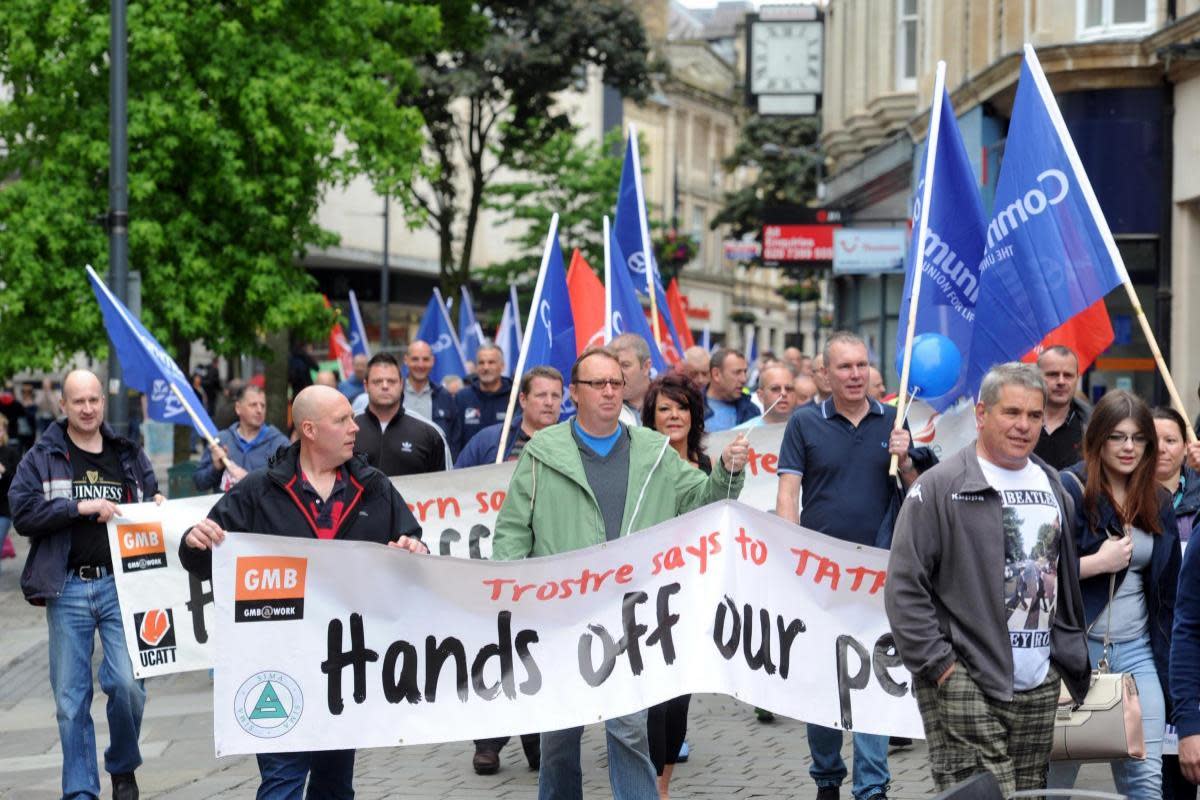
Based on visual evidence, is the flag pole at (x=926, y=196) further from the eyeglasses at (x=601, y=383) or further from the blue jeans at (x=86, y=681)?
the blue jeans at (x=86, y=681)

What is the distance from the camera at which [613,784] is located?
6543 millimetres

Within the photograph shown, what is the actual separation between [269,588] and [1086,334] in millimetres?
3765

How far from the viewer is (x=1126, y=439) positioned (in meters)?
6.20

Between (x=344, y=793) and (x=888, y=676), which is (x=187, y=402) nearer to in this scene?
(x=344, y=793)

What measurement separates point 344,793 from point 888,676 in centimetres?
205

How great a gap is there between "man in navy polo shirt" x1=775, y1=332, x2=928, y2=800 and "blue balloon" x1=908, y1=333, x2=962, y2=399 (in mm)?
717

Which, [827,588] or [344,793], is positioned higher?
[827,588]

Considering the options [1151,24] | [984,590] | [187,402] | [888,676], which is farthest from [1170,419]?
[1151,24]

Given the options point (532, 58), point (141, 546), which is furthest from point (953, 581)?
point (532, 58)

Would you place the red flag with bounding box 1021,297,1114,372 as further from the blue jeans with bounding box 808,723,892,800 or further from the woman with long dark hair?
the blue jeans with bounding box 808,723,892,800

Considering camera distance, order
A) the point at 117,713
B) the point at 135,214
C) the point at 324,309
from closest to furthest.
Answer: the point at 117,713, the point at 135,214, the point at 324,309

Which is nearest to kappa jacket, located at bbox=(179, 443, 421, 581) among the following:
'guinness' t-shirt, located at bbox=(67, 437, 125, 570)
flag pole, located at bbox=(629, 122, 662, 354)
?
'guinness' t-shirt, located at bbox=(67, 437, 125, 570)

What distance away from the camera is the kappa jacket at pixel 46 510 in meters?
7.55

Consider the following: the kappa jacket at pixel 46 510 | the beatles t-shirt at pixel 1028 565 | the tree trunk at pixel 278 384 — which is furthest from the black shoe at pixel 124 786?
the tree trunk at pixel 278 384
